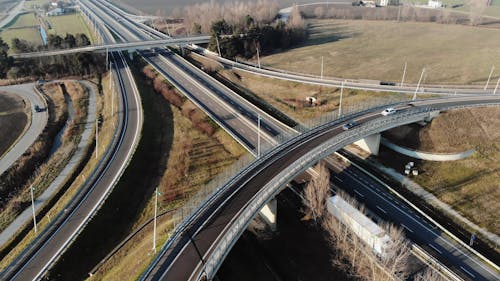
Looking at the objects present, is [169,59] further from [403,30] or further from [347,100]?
[403,30]

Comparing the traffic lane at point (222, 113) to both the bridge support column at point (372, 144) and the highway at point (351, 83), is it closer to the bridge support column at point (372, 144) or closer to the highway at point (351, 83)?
the bridge support column at point (372, 144)

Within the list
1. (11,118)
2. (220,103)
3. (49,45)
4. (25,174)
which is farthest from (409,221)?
(49,45)

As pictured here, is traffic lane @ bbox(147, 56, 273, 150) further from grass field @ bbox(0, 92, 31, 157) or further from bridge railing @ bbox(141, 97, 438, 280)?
grass field @ bbox(0, 92, 31, 157)

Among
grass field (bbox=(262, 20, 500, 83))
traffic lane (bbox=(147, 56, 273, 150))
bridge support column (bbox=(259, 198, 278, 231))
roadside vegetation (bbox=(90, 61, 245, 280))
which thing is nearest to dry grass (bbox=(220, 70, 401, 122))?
traffic lane (bbox=(147, 56, 273, 150))

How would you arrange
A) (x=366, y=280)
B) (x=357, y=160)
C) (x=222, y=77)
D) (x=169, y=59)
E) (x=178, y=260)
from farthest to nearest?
1. (x=169, y=59)
2. (x=222, y=77)
3. (x=357, y=160)
4. (x=366, y=280)
5. (x=178, y=260)

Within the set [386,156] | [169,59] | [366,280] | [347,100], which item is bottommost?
[366,280]

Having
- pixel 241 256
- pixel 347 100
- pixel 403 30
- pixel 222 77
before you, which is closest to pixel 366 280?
pixel 241 256

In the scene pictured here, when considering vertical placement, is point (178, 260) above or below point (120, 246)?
above
